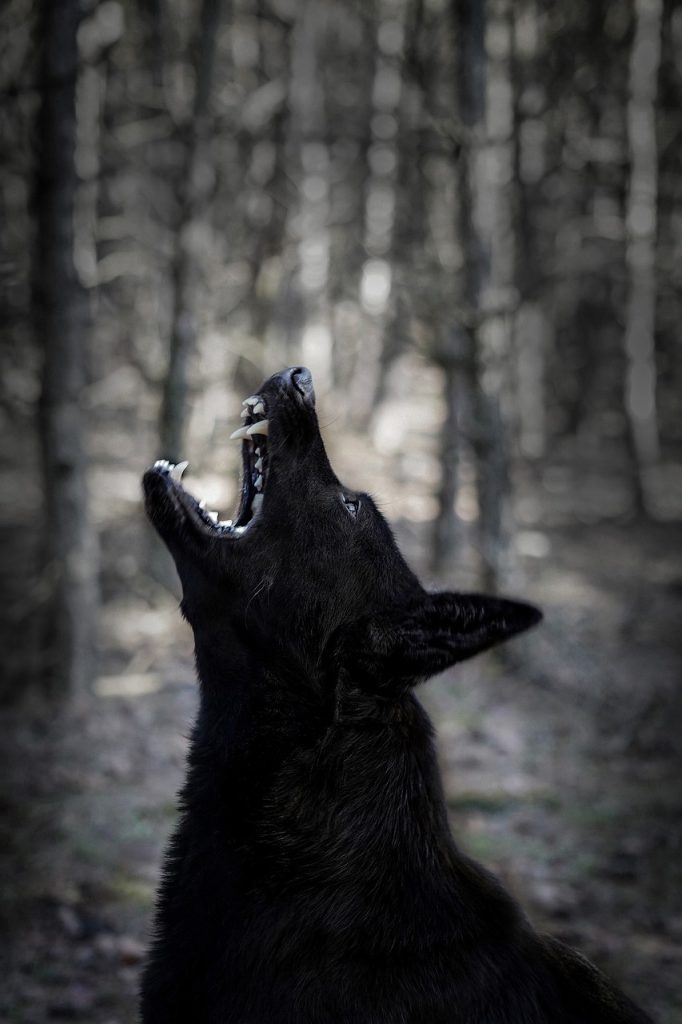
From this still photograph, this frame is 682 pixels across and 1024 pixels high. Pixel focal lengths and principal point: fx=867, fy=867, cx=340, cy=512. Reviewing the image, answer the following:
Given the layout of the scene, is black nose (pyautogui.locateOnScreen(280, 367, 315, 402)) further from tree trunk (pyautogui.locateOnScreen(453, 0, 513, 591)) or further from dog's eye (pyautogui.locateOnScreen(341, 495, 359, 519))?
tree trunk (pyautogui.locateOnScreen(453, 0, 513, 591))

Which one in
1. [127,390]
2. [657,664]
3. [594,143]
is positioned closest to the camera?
[657,664]

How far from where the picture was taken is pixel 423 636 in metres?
2.88

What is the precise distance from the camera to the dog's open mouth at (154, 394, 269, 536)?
10.1ft

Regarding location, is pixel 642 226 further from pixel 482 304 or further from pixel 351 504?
pixel 351 504

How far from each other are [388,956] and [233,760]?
0.74m

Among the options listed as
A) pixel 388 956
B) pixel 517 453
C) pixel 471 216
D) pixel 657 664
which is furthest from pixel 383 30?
pixel 388 956

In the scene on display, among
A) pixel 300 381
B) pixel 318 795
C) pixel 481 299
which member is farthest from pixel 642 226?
pixel 318 795

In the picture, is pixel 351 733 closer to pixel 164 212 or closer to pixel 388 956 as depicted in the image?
pixel 388 956

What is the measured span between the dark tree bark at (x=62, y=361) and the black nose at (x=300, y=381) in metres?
4.52

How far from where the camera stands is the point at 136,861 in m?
5.37

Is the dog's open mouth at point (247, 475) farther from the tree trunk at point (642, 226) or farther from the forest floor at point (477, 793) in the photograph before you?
the tree trunk at point (642, 226)

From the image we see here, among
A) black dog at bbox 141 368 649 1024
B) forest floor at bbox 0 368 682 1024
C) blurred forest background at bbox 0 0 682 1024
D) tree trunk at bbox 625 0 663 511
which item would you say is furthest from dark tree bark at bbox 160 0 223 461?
tree trunk at bbox 625 0 663 511

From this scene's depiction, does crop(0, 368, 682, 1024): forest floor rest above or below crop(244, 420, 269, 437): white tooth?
below

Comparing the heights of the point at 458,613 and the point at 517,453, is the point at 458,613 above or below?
below
